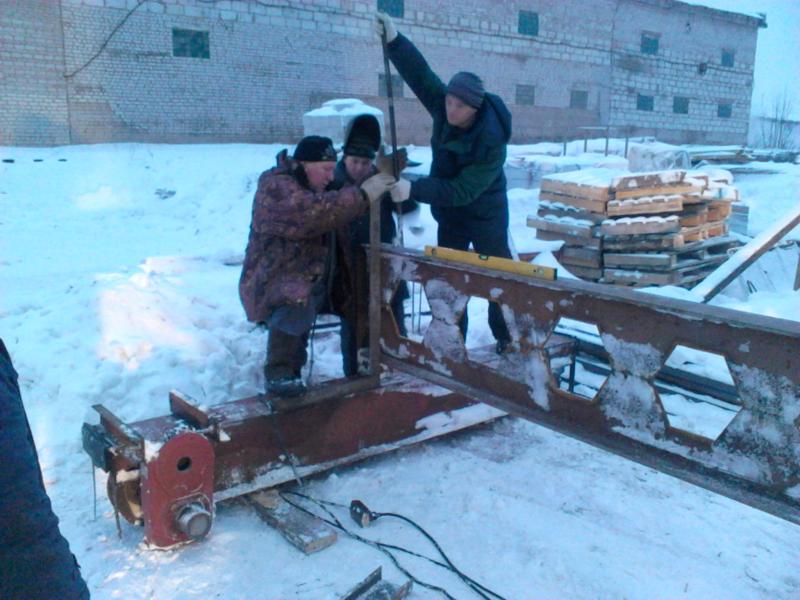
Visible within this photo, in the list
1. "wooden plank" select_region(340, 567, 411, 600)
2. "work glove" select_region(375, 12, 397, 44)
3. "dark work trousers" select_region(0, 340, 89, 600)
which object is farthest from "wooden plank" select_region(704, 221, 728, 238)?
"dark work trousers" select_region(0, 340, 89, 600)

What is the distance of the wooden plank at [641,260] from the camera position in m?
8.44

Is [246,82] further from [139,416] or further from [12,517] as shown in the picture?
[12,517]

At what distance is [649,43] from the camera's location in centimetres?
2800

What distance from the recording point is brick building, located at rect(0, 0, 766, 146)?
1670 centimetres

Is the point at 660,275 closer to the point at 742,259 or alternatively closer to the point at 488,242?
the point at 742,259

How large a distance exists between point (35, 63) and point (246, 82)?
4.90 metres

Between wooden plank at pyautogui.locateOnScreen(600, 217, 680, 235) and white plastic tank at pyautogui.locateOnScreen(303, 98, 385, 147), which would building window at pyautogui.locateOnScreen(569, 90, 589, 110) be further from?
wooden plank at pyautogui.locateOnScreen(600, 217, 680, 235)

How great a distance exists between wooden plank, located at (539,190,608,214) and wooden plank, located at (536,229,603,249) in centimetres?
36

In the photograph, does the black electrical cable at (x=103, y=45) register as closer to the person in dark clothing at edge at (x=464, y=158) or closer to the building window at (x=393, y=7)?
the building window at (x=393, y=7)

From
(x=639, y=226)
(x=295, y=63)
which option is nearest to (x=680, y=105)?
(x=295, y=63)

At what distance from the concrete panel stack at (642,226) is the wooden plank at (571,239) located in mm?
Result: 12

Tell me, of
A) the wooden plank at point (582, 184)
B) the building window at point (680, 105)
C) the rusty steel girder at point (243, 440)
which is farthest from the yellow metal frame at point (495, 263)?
the building window at point (680, 105)

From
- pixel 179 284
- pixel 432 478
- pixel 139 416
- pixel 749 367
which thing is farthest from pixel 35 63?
pixel 749 367

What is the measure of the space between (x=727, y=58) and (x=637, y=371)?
3271 centimetres
